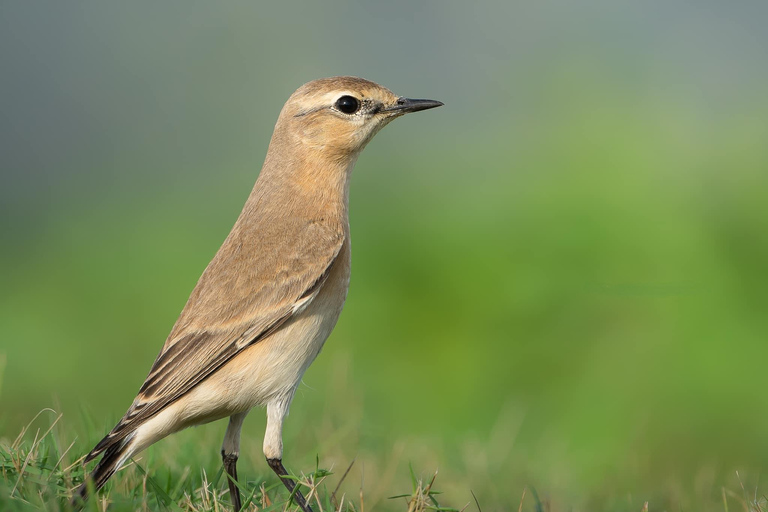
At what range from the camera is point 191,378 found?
486 centimetres

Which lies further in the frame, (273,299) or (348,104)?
(348,104)

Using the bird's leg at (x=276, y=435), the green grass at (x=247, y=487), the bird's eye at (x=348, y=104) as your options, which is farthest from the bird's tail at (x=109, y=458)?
the bird's eye at (x=348, y=104)

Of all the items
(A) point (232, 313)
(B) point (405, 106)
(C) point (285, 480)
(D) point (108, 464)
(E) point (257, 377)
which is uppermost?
(B) point (405, 106)

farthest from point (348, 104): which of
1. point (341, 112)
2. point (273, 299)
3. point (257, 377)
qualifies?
point (257, 377)

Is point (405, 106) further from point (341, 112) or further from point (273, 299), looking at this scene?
point (273, 299)

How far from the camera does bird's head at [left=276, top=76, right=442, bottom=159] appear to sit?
5602mm

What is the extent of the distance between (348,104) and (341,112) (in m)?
0.07

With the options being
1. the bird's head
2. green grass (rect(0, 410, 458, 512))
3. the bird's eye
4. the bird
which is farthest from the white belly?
the bird's eye

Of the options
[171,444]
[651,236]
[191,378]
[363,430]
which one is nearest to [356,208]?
[651,236]

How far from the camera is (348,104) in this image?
222 inches

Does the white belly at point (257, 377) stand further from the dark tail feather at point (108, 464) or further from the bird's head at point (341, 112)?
the bird's head at point (341, 112)

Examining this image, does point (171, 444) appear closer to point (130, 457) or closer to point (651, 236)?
point (130, 457)

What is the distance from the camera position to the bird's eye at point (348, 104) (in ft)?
18.5

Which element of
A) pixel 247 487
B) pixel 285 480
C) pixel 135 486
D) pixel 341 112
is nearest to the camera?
pixel 135 486
